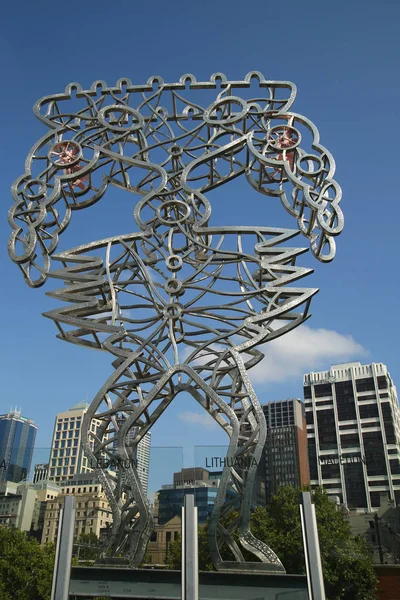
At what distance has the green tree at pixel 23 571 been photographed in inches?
835

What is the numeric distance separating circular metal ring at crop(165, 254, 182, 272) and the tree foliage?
14.6 meters

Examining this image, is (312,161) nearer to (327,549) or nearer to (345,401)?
(327,549)

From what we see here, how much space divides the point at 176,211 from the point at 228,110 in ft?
10.9

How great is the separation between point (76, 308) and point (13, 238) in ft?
8.41

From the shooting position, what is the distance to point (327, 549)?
2311cm

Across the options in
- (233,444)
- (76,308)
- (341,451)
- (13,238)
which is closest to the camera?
(233,444)

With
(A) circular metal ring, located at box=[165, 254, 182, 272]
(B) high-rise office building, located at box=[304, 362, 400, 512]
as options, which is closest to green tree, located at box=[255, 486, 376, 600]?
(A) circular metal ring, located at box=[165, 254, 182, 272]

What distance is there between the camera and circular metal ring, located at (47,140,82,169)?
560 inches

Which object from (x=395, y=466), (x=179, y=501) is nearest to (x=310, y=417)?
(x=395, y=466)

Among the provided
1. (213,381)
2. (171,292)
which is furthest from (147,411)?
(171,292)

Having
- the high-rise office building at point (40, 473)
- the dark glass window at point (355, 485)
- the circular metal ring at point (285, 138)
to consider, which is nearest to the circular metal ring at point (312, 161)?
the circular metal ring at point (285, 138)

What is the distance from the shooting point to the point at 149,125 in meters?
15.2

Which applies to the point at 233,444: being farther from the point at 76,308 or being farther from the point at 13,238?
the point at 13,238

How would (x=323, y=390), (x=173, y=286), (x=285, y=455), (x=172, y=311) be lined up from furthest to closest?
(x=285, y=455) → (x=323, y=390) → (x=173, y=286) → (x=172, y=311)
